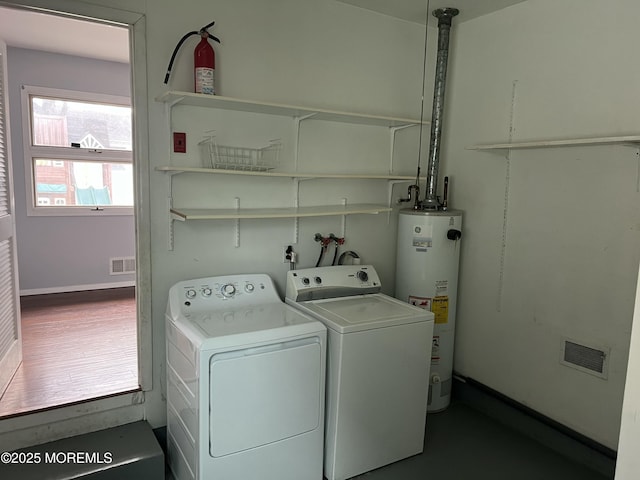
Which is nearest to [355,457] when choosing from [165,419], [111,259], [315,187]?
[165,419]

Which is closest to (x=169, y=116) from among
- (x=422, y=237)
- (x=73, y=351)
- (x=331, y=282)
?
(x=331, y=282)

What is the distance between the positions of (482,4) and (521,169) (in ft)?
3.42

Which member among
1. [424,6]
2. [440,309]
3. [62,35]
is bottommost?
[440,309]

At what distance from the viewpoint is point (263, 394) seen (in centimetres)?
201

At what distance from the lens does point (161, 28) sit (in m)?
2.30

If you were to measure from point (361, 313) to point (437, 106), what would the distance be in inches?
58.6

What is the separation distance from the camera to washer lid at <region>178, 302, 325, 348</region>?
6.41 ft

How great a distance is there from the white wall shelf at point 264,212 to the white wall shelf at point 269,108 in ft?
1.82

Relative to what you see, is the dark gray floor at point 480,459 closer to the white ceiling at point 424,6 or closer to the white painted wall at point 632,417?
the white painted wall at point 632,417

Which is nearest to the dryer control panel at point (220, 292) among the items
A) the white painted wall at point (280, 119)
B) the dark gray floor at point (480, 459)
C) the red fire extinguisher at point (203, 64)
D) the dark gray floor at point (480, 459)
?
the white painted wall at point (280, 119)

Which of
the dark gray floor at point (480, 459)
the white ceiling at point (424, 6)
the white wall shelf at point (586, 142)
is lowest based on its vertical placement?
the dark gray floor at point (480, 459)

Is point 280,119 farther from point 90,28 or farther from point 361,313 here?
point 90,28

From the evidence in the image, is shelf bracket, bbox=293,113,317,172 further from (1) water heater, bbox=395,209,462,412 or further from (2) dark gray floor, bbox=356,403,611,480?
(2) dark gray floor, bbox=356,403,611,480

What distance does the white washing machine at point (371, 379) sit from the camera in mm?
2217
